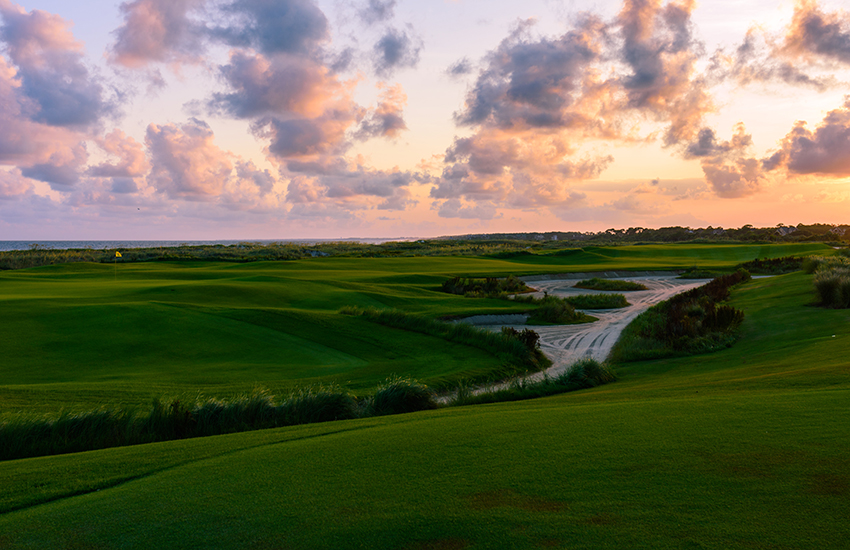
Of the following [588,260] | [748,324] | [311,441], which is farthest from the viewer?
[588,260]

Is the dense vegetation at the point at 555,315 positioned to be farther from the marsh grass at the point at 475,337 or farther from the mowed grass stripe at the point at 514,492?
the mowed grass stripe at the point at 514,492

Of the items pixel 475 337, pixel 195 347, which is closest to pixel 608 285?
pixel 475 337

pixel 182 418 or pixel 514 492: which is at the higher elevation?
pixel 514 492

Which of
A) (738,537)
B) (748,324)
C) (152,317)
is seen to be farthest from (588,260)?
(738,537)

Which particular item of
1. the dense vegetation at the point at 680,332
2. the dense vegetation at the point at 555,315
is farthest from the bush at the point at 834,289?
the dense vegetation at the point at 555,315

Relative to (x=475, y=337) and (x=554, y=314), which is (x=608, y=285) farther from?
(x=475, y=337)

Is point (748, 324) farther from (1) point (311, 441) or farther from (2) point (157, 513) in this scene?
(2) point (157, 513)
